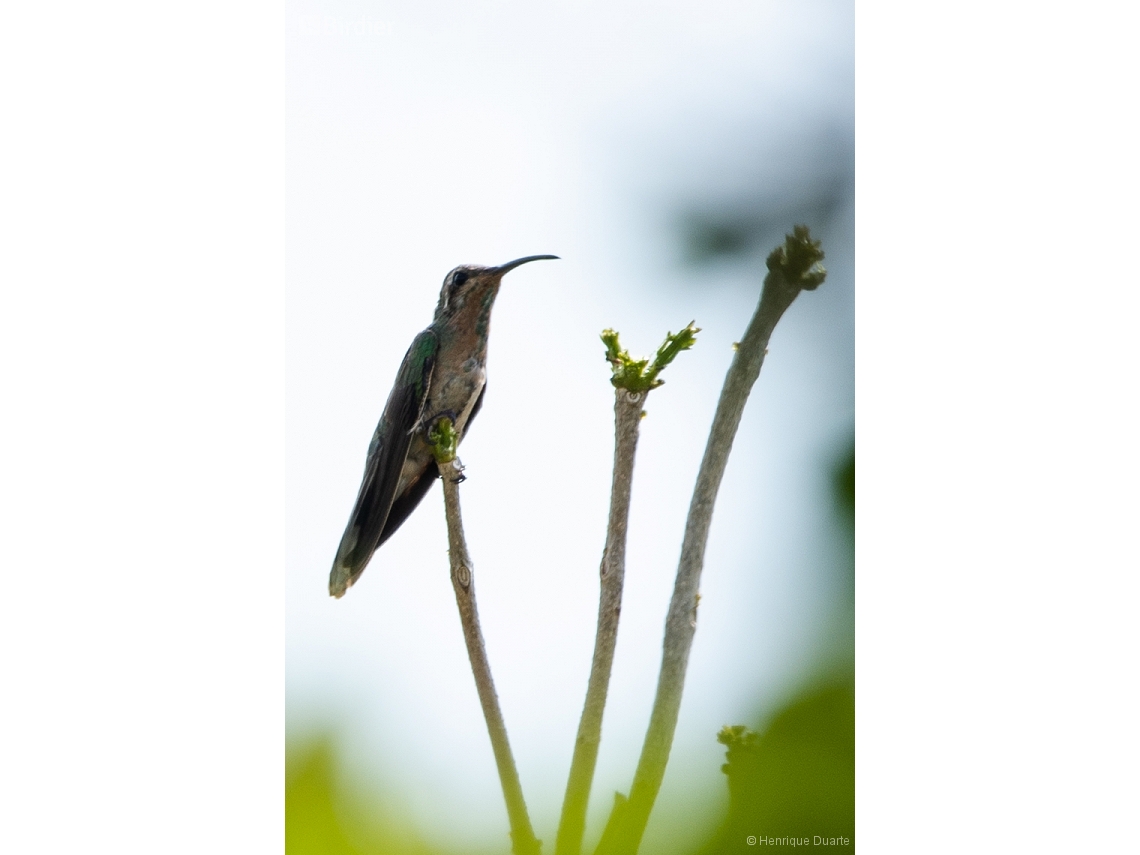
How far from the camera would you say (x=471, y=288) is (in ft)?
10.4

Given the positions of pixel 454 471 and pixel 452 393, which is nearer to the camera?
pixel 454 471

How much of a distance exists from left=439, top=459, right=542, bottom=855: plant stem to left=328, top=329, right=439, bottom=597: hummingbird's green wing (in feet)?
0.66

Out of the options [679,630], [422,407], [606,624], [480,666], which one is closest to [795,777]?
[679,630]

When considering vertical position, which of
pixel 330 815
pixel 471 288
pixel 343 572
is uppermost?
pixel 471 288

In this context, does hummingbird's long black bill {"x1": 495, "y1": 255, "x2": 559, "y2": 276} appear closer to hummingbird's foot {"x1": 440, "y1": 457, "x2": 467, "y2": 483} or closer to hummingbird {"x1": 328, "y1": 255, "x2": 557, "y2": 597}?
hummingbird {"x1": 328, "y1": 255, "x2": 557, "y2": 597}

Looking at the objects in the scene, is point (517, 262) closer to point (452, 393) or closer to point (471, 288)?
point (471, 288)

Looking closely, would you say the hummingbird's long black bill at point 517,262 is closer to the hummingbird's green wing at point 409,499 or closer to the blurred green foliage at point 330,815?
the hummingbird's green wing at point 409,499

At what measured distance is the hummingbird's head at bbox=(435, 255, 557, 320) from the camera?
10.2ft

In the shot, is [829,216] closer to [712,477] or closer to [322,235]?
[712,477]

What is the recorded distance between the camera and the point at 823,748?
2975mm

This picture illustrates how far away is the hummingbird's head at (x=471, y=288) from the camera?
10.2ft

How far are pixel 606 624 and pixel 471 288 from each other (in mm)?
1027

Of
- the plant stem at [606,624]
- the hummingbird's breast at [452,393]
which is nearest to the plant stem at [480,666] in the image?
the plant stem at [606,624]

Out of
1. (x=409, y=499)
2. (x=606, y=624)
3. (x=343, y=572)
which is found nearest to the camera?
(x=606, y=624)
